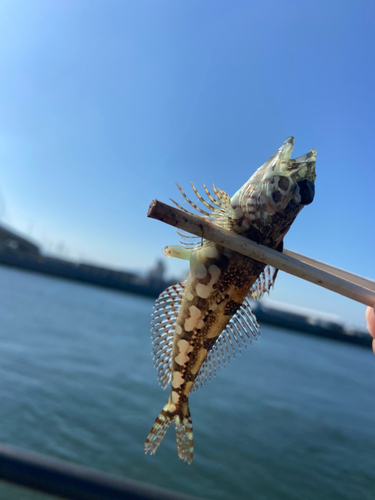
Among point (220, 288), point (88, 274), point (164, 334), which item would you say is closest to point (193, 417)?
point (164, 334)

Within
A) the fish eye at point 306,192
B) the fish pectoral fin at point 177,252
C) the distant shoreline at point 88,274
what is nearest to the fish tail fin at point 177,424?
the fish pectoral fin at point 177,252

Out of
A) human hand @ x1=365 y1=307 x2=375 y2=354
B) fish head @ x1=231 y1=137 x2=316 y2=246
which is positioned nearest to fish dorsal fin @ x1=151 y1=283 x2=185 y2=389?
fish head @ x1=231 y1=137 x2=316 y2=246

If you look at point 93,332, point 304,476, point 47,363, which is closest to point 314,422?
point 304,476

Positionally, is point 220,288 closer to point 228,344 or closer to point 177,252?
point 177,252

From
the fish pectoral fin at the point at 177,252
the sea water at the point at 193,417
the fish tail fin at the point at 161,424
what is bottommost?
the sea water at the point at 193,417

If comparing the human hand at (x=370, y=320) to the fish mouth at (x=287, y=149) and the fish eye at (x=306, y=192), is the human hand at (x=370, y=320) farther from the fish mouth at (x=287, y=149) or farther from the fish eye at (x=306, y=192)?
the fish mouth at (x=287, y=149)

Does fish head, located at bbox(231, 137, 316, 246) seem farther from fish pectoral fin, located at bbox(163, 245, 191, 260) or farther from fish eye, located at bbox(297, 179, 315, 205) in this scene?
fish pectoral fin, located at bbox(163, 245, 191, 260)

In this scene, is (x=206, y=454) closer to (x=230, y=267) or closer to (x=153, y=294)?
(x=230, y=267)
